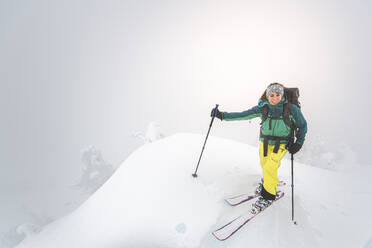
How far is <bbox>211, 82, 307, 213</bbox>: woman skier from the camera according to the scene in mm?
3684

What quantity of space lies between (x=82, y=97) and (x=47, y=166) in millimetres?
158379

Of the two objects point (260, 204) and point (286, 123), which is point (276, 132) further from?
point (260, 204)

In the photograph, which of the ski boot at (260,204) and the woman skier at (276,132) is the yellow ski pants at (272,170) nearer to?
the woman skier at (276,132)

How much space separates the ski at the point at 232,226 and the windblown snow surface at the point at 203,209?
0.08 m

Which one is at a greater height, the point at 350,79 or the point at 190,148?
the point at 350,79

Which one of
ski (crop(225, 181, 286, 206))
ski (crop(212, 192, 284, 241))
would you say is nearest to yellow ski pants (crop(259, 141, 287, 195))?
ski (crop(225, 181, 286, 206))

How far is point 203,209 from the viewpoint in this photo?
3.78m

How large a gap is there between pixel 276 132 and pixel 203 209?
8.26ft

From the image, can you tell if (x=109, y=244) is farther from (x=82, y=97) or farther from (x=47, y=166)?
(x=82, y=97)

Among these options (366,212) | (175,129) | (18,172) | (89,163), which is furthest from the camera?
(175,129)

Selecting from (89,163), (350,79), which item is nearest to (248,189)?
(89,163)

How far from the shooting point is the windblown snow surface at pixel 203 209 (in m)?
3.23

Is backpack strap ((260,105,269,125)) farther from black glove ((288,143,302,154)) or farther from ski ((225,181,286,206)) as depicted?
ski ((225,181,286,206))

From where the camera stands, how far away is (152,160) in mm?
5699
